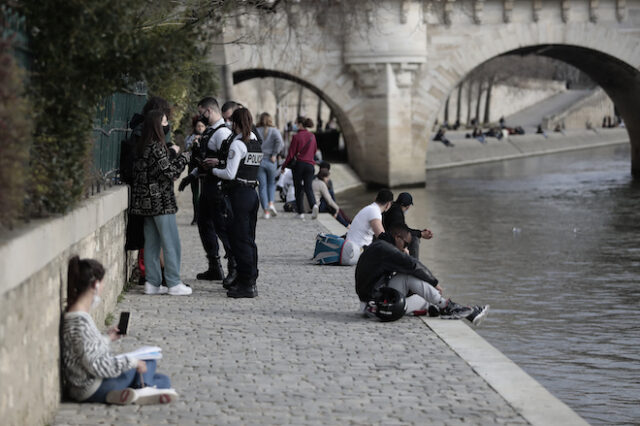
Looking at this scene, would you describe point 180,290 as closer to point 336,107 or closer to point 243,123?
point 243,123

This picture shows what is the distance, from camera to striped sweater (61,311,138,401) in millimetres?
5906

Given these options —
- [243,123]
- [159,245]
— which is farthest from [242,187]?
[159,245]

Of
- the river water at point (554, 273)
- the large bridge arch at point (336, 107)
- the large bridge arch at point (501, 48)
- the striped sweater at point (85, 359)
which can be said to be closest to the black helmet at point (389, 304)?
the river water at point (554, 273)

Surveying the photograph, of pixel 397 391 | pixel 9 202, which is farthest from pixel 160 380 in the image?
pixel 9 202

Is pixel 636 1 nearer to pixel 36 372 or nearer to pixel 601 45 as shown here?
pixel 601 45

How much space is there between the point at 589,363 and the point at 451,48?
77.0 ft

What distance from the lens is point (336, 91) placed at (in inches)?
1232

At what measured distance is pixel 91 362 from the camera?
232 inches

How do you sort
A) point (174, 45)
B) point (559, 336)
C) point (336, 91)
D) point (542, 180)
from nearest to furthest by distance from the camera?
point (174, 45), point (559, 336), point (336, 91), point (542, 180)

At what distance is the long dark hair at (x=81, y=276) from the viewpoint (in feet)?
19.2

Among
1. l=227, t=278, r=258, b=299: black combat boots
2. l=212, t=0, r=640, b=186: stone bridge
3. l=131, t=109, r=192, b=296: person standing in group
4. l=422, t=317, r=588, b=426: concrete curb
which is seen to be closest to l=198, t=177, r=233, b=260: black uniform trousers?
l=227, t=278, r=258, b=299: black combat boots

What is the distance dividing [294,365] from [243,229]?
2.78 metres

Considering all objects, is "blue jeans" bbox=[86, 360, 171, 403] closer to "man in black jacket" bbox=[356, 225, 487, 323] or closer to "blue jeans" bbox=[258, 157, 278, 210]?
"man in black jacket" bbox=[356, 225, 487, 323]

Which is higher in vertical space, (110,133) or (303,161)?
(110,133)
